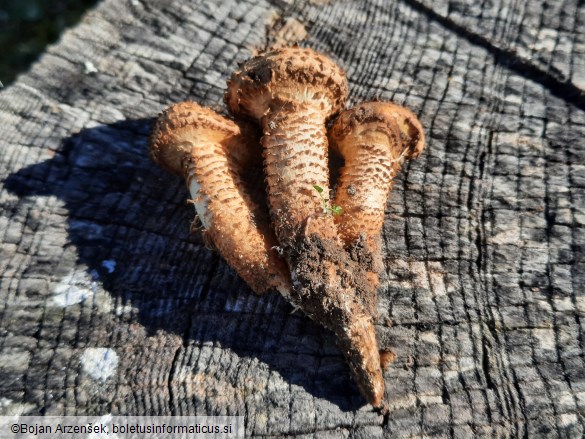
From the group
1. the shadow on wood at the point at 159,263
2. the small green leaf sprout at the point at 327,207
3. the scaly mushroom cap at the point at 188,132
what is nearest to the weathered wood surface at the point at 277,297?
the shadow on wood at the point at 159,263

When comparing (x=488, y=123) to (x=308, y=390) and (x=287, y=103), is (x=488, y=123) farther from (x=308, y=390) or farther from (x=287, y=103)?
(x=308, y=390)

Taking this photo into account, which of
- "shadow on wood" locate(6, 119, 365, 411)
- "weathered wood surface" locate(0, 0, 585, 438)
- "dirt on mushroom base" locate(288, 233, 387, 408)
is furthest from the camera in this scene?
"shadow on wood" locate(6, 119, 365, 411)

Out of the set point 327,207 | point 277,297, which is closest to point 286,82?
point 327,207

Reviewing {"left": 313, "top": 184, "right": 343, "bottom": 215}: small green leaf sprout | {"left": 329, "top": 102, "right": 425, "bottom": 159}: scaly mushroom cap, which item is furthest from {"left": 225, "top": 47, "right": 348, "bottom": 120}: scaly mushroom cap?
{"left": 313, "top": 184, "right": 343, "bottom": 215}: small green leaf sprout

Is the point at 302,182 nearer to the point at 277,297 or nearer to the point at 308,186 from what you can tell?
the point at 308,186

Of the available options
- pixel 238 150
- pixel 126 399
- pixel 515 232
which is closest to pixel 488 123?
pixel 515 232

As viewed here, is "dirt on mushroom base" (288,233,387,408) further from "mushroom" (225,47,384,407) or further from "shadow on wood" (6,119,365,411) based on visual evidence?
"shadow on wood" (6,119,365,411)

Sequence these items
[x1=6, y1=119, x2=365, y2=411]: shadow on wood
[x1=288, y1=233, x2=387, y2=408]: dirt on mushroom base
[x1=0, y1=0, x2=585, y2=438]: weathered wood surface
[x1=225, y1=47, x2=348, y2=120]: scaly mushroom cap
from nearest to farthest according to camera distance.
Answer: [x1=288, y1=233, x2=387, y2=408]: dirt on mushroom base → [x1=0, y1=0, x2=585, y2=438]: weathered wood surface → [x1=6, y1=119, x2=365, y2=411]: shadow on wood → [x1=225, y1=47, x2=348, y2=120]: scaly mushroom cap
